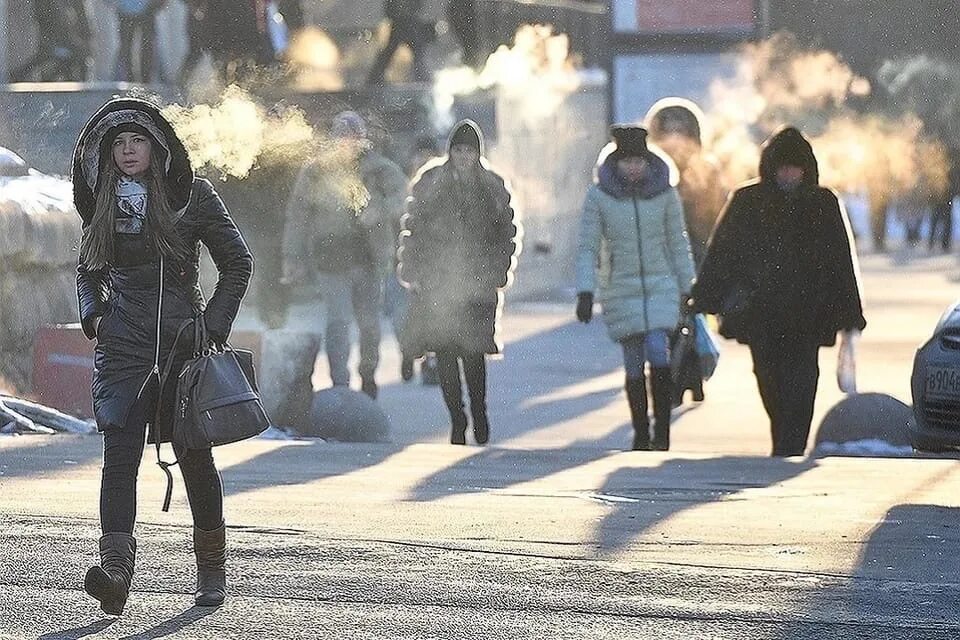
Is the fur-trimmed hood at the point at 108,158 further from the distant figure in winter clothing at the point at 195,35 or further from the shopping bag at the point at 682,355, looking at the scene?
the distant figure in winter clothing at the point at 195,35

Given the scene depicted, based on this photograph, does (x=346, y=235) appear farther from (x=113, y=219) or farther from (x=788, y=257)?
(x=113, y=219)

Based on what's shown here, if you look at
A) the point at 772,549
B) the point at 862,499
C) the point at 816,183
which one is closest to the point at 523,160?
the point at 816,183

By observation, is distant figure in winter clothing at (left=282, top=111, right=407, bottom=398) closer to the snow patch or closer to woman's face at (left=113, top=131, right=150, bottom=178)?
the snow patch

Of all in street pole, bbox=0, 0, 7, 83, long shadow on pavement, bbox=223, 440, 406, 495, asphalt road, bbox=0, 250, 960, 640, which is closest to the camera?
asphalt road, bbox=0, 250, 960, 640

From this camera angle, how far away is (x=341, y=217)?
41.6 feet

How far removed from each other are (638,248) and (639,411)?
77 centimetres

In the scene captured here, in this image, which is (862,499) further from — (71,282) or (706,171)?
(71,282)

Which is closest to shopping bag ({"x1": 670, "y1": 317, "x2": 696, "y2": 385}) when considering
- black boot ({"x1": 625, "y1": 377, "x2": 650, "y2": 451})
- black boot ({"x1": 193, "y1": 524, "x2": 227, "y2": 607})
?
black boot ({"x1": 625, "y1": 377, "x2": 650, "y2": 451})

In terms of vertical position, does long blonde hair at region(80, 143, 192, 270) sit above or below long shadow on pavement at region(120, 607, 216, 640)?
above

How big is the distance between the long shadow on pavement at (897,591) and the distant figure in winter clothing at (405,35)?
8889 millimetres

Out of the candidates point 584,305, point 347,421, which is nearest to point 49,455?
point 347,421

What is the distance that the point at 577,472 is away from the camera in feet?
31.3

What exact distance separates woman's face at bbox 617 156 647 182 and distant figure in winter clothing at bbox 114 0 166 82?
6.04m

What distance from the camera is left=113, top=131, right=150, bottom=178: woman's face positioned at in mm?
6207
